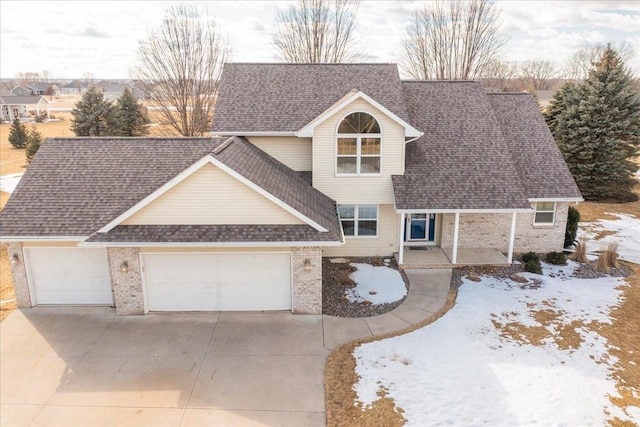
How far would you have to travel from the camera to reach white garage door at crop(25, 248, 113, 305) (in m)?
14.2

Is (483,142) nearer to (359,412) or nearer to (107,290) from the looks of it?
(359,412)

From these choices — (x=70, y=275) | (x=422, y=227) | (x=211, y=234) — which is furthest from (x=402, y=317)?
(x=70, y=275)

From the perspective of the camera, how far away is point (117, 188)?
→ 15.2 m

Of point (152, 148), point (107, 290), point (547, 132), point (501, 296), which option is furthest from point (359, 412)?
point (547, 132)

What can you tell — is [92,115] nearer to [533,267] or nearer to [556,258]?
[533,267]

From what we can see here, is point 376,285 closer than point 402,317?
No

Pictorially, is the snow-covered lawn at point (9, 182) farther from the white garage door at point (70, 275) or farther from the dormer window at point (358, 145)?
the dormer window at point (358, 145)

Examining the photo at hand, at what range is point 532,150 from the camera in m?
19.6

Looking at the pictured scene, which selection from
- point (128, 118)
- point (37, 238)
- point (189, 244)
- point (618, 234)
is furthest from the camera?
point (128, 118)

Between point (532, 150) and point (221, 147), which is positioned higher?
point (221, 147)

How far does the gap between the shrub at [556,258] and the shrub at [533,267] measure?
117cm

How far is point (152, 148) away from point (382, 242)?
9.72 metres

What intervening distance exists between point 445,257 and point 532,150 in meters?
6.42

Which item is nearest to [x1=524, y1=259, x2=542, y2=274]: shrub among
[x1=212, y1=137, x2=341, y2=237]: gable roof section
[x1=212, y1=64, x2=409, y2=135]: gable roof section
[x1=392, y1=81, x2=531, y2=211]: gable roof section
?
[x1=392, y1=81, x2=531, y2=211]: gable roof section
